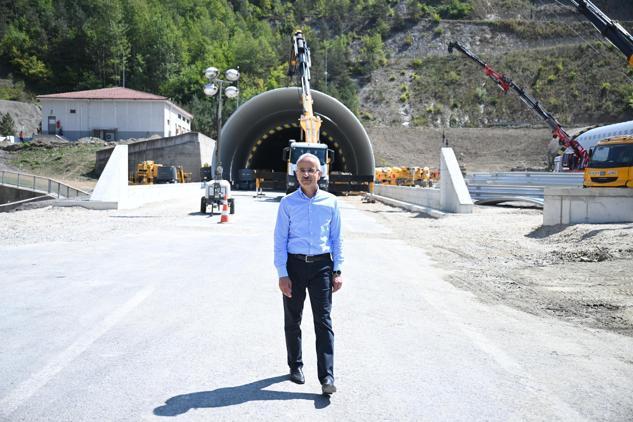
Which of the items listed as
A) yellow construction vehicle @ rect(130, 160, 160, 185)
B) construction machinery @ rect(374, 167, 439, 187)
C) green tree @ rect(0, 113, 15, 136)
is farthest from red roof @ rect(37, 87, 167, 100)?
construction machinery @ rect(374, 167, 439, 187)

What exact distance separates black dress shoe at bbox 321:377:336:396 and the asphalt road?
0.21ft

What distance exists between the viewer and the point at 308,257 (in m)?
4.87

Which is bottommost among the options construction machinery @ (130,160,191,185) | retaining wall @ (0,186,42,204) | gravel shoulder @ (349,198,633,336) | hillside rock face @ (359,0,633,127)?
gravel shoulder @ (349,198,633,336)

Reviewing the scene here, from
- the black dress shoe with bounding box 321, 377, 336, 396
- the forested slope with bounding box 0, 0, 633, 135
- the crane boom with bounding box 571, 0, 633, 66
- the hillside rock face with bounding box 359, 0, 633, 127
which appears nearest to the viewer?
the black dress shoe with bounding box 321, 377, 336, 396

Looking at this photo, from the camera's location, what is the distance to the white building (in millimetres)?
75062

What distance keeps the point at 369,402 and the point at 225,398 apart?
0.98 m

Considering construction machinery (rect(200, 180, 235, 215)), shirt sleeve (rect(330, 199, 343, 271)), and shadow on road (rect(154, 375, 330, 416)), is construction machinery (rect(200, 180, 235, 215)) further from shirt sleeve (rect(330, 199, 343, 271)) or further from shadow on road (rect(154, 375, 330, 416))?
shadow on road (rect(154, 375, 330, 416))

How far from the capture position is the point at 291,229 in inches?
195

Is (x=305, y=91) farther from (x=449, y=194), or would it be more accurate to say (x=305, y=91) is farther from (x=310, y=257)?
(x=310, y=257)

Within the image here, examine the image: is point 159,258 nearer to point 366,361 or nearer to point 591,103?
point 366,361

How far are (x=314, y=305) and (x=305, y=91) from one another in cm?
3849

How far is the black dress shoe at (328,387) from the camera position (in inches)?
181

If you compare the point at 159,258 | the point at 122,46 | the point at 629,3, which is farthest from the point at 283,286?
the point at 629,3

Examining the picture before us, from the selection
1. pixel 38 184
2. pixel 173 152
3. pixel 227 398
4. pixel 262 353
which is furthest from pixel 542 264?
pixel 173 152
